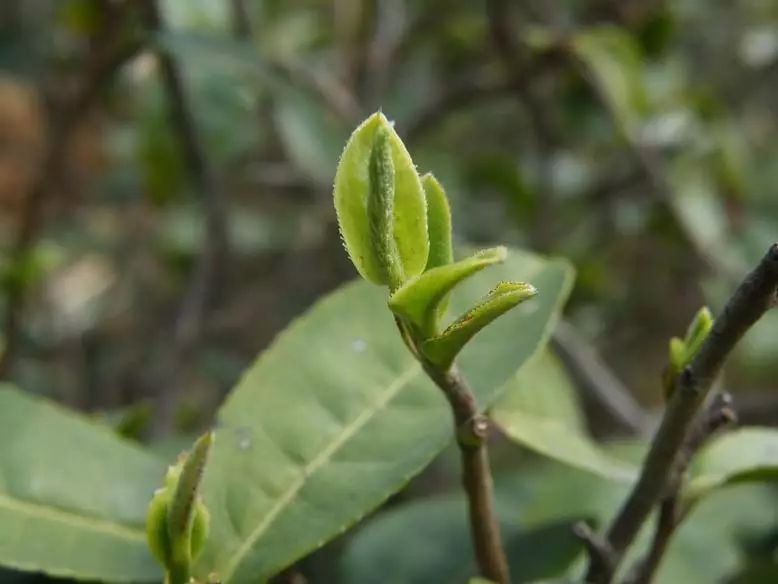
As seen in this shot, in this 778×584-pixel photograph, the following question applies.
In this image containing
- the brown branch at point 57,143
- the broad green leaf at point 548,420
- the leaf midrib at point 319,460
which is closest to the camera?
the leaf midrib at point 319,460

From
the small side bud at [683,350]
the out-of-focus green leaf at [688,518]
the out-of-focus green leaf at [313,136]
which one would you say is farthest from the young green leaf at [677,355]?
the out-of-focus green leaf at [313,136]

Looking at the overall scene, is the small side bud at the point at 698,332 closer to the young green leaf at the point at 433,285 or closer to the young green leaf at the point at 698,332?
the young green leaf at the point at 698,332

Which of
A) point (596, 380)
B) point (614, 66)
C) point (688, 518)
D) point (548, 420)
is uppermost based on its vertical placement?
point (614, 66)

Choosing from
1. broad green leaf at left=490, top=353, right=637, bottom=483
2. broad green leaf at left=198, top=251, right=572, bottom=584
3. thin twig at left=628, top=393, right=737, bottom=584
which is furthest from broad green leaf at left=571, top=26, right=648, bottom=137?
thin twig at left=628, top=393, right=737, bottom=584

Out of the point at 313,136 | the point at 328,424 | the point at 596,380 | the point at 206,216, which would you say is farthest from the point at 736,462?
the point at 313,136

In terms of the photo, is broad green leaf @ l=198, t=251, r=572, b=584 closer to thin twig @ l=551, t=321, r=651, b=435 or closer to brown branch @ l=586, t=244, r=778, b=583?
brown branch @ l=586, t=244, r=778, b=583

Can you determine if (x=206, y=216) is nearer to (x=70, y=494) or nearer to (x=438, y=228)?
(x=70, y=494)
